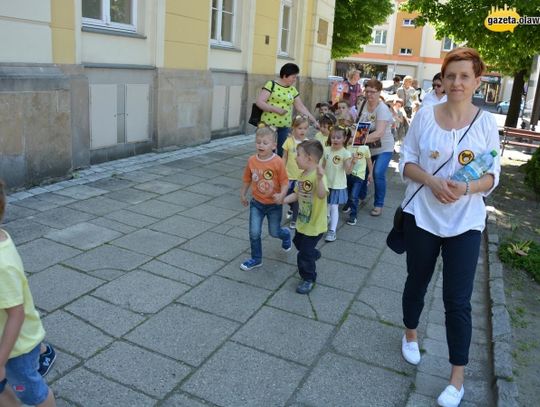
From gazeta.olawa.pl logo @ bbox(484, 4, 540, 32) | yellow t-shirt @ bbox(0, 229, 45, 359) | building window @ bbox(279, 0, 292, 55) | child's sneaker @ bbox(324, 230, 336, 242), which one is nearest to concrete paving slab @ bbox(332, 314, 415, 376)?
child's sneaker @ bbox(324, 230, 336, 242)

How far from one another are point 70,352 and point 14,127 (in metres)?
3.67

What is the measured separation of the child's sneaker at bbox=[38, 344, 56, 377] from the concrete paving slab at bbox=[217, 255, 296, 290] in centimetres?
170

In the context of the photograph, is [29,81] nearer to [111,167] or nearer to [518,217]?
[111,167]

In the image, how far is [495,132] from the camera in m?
2.75

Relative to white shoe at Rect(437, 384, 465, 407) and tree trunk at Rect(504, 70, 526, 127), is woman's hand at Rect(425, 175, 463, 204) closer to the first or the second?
white shoe at Rect(437, 384, 465, 407)

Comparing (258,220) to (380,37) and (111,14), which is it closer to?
(111,14)

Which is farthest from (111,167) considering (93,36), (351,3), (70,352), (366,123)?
(351,3)

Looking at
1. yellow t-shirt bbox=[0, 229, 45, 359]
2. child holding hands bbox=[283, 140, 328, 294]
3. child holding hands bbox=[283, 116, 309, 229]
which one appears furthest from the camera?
child holding hands bbox=[283, 116, 309, 229]

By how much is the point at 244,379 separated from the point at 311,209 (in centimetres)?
152

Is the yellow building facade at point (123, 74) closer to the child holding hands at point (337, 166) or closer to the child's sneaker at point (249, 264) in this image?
the child's sneaker at point (249, 264)

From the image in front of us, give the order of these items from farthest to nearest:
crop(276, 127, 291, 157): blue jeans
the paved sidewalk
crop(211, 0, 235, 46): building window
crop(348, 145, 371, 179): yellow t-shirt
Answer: crop(211, 0, 235, 46): building window, crop(276, 127, 291, 157): blue jeans, crop(348, 145, 371, 179): yellow t-shirt, the paved sidewalk

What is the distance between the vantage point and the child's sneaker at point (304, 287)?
13.5 ft

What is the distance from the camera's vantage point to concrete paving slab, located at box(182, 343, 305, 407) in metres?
2.82

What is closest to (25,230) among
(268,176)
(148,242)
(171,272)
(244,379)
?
(148,242)
